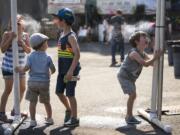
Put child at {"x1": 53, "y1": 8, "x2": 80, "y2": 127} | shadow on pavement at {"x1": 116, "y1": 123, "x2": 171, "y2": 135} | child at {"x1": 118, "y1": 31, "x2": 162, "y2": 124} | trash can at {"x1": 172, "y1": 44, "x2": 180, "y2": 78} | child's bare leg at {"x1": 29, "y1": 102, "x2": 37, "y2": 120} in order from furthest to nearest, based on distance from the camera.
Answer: trash can at {"x1": 172, "y1": 44, "x2": 180, "y2": 78} → child at {"x1": 118, "y1": 31, "x2": 162, "y2": 124} → child's bare leg at {"x1": 29, "y1": 102, "x2": 37, "y2": 120} → child at {"x1": 53, "y1": 8, "x2": 80, "y2": 127} → shadow on pavement at {"x1": 116, "y1": 123, "x2": 171, "y2": 135}

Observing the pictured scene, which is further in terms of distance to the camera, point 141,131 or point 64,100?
point 64,100

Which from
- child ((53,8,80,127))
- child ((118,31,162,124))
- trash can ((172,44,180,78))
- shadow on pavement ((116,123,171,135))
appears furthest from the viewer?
trash can ((172,44,180,78))

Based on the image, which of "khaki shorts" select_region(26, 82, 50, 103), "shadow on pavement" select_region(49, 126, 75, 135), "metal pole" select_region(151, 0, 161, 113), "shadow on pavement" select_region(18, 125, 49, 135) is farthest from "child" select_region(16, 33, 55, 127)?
"metal pole" select_region(151, 0, 161, 113)

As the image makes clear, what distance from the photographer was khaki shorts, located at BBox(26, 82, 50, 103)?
788cm

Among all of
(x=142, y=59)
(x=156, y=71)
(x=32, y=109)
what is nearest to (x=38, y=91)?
(x=32, y=109)

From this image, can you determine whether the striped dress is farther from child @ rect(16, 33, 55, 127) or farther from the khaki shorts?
the khaki shorts

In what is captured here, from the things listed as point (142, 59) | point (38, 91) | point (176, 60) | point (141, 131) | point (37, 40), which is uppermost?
point (37, 40)

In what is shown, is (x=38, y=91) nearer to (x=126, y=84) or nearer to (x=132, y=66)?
(x=126, y=84)

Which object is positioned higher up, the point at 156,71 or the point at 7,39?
the point at 7,39

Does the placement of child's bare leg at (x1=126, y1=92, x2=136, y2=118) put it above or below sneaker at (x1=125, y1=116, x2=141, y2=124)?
above

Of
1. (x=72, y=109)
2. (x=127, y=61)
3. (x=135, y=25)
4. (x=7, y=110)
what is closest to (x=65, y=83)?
(x=72, y=109)

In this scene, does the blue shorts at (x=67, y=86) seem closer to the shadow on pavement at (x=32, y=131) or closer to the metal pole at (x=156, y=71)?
the shadow on pavement at (x=32, y=131)

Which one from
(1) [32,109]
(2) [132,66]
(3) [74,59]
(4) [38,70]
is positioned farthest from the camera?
(2) [132,66]

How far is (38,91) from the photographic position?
797 centimetres
